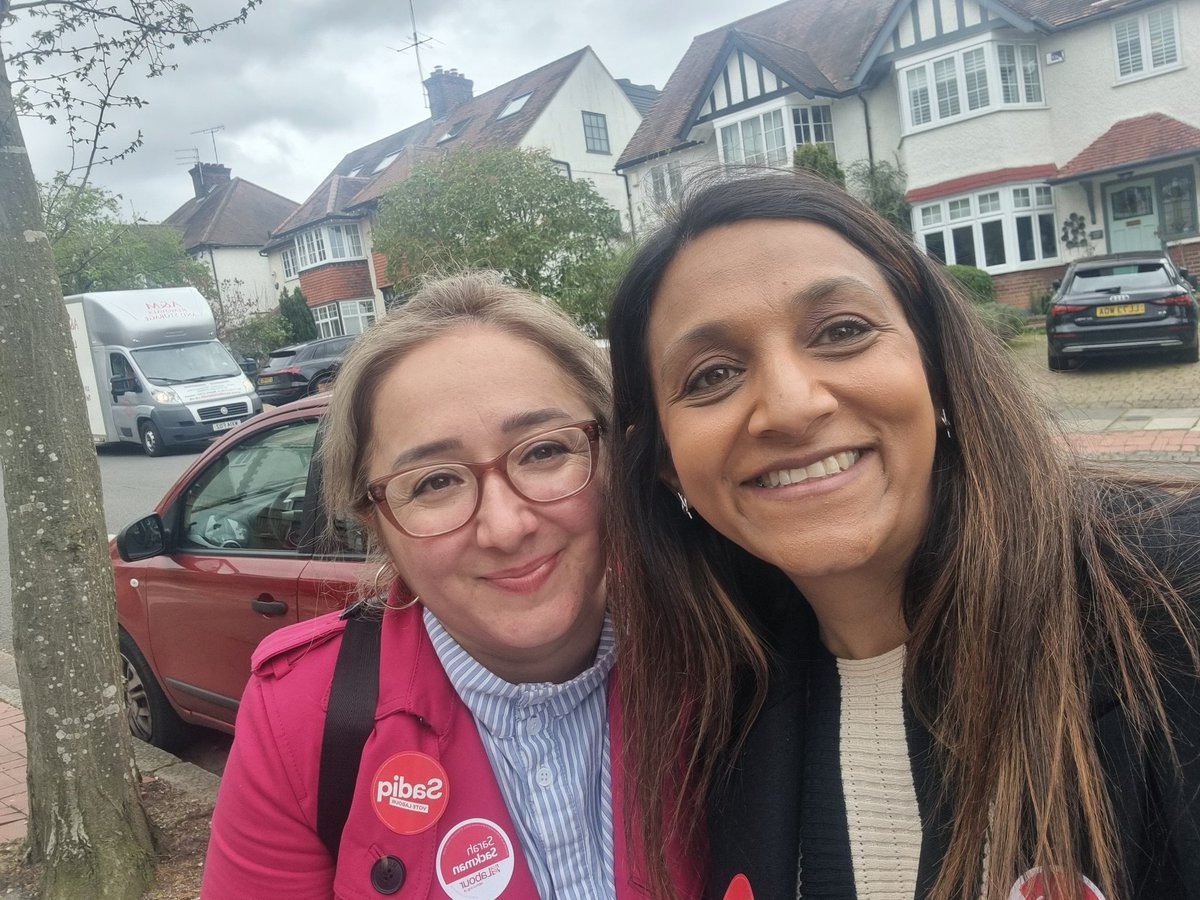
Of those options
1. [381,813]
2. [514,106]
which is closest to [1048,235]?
[514,106]

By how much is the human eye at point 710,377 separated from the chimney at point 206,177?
174 ft

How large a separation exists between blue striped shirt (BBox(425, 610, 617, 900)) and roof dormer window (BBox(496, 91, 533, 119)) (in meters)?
33.2

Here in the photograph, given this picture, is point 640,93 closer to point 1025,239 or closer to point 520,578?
point 1025,239

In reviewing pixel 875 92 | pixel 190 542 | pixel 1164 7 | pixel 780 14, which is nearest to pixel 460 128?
pixel 780 14

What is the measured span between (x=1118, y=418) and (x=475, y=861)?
10.4 metres

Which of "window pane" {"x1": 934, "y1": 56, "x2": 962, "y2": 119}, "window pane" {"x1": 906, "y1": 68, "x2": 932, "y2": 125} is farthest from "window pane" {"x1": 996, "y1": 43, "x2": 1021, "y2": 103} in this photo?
"window pane" {"x1": 906, "y1": 68, "x2": 932, "y2": 125}

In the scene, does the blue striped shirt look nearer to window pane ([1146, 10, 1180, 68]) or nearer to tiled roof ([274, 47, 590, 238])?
window pane ([1146, 10, 1180, 68])

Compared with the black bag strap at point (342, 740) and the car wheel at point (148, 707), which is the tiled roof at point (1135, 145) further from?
the black bag strap at point (342, 740)

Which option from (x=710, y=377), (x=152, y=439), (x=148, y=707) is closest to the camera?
(x=710, y=377)

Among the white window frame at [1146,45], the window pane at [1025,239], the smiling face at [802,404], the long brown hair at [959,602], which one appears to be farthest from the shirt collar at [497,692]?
the white window frame at [1146,45]

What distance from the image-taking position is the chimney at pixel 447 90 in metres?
37.4

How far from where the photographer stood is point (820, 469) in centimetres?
136

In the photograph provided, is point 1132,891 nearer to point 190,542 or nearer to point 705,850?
point 705,850

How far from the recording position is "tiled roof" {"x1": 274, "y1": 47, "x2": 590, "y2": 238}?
31.7 m
